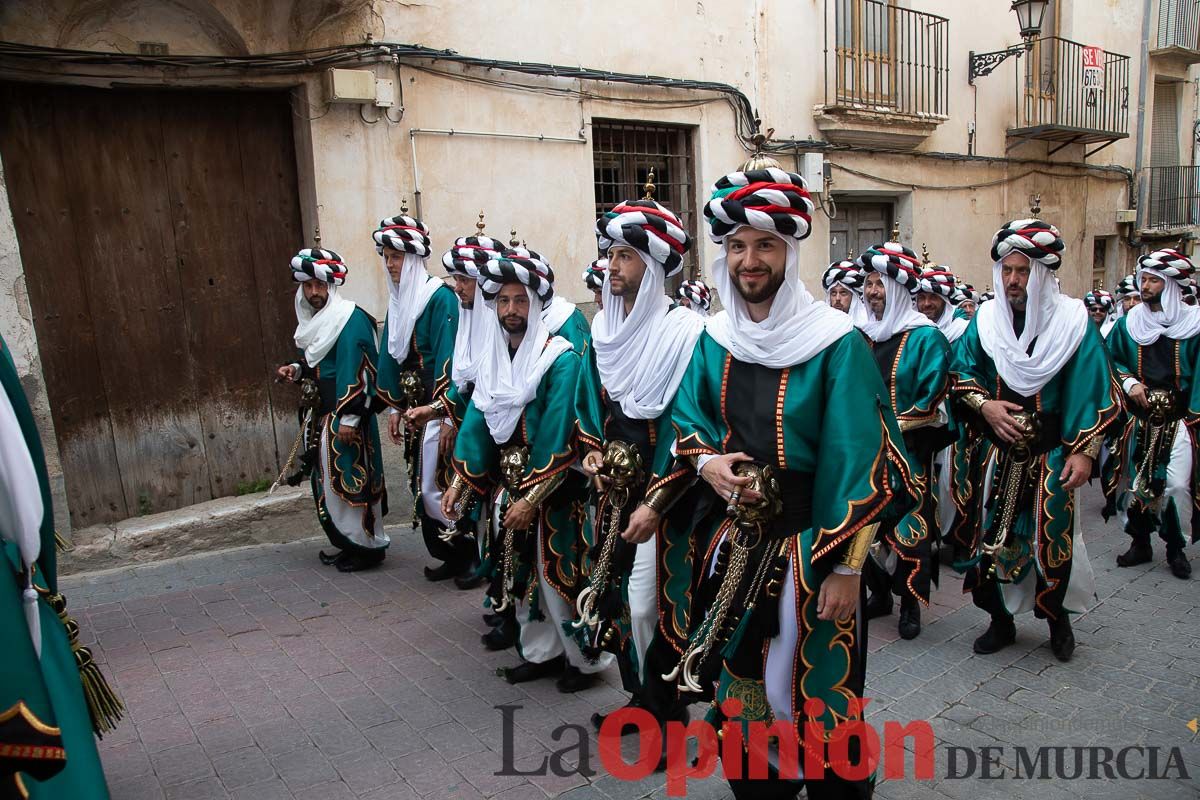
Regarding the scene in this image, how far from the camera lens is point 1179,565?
19.2 feet

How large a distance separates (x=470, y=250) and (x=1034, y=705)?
371 cm

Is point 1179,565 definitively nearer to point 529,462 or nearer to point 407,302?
point 529,462

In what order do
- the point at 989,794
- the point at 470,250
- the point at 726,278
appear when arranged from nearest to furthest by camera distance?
the point at 726,278 → the point at 989,794 → the point at 470,250

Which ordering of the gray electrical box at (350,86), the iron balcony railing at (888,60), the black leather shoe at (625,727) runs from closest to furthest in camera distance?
1. the black leather shoe at (625,727)
2. the gray electrical box at (350,86)
3. the iron balcony railing at (888,60)

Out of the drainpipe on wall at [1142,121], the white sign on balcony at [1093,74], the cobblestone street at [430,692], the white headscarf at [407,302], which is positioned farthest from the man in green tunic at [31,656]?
the drainpipe on wall at [1142,121]

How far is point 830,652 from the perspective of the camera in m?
2.83

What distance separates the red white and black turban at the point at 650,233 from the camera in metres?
3.48

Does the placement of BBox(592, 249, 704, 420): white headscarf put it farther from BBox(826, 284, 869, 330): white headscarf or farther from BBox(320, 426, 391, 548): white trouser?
BBox(320, 426, 391, 548): white trouser

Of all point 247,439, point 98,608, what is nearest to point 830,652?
point 98,608

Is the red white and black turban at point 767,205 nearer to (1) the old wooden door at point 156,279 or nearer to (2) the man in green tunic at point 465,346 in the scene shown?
(2) the man in green tunic at point 465,346

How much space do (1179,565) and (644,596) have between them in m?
4.46

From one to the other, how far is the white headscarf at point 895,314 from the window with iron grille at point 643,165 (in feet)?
12.8

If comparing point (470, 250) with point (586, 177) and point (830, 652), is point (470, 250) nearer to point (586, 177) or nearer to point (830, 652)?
point (830, 652)

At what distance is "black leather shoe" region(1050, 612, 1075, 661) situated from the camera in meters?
4.55
